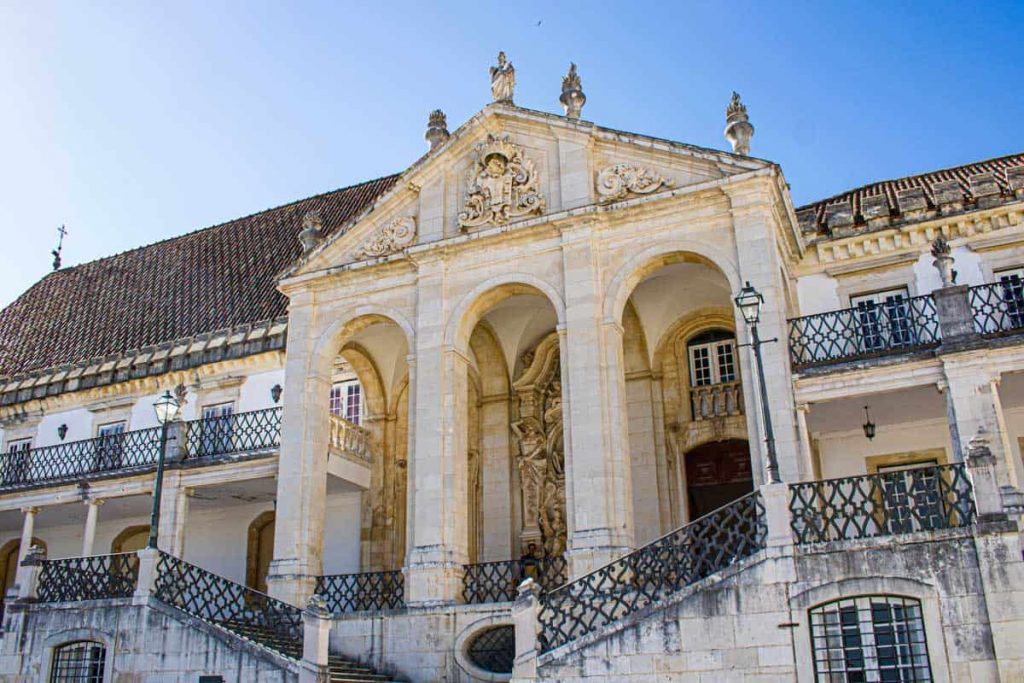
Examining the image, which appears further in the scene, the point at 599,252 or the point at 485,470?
the point at 485,470

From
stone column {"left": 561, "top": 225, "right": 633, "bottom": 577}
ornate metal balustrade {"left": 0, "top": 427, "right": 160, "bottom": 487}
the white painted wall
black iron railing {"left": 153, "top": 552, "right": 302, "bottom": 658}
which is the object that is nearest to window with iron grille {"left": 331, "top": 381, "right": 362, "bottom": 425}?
ornate metal balustrade {"left": 0, "top": 427, "right": 160, "bottom": 487}

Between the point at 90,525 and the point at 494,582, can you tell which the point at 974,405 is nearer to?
the point at 494,582

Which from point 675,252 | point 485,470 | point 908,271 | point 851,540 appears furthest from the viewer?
point 485,470

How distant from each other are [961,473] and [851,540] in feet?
5.52

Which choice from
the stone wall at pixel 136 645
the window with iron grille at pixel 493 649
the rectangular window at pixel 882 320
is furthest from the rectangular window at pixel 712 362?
the stone wall at pixel 136 645

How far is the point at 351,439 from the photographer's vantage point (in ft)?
69.8

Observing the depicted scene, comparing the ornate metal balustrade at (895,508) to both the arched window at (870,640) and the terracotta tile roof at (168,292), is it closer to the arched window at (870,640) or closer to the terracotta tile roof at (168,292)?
the arched window at (870,640)

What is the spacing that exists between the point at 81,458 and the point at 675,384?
14.9 metres

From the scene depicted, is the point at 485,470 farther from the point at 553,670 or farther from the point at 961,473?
the point at 961,473

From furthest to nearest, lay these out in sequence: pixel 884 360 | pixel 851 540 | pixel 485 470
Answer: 1. pixel 485 470
2. pixel 884 360
3. pixel 851 540

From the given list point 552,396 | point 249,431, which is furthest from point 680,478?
point 249,431

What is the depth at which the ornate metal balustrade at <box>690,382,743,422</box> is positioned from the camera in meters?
19.2

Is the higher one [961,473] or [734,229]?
[734,229]

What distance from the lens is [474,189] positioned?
61.7ft
